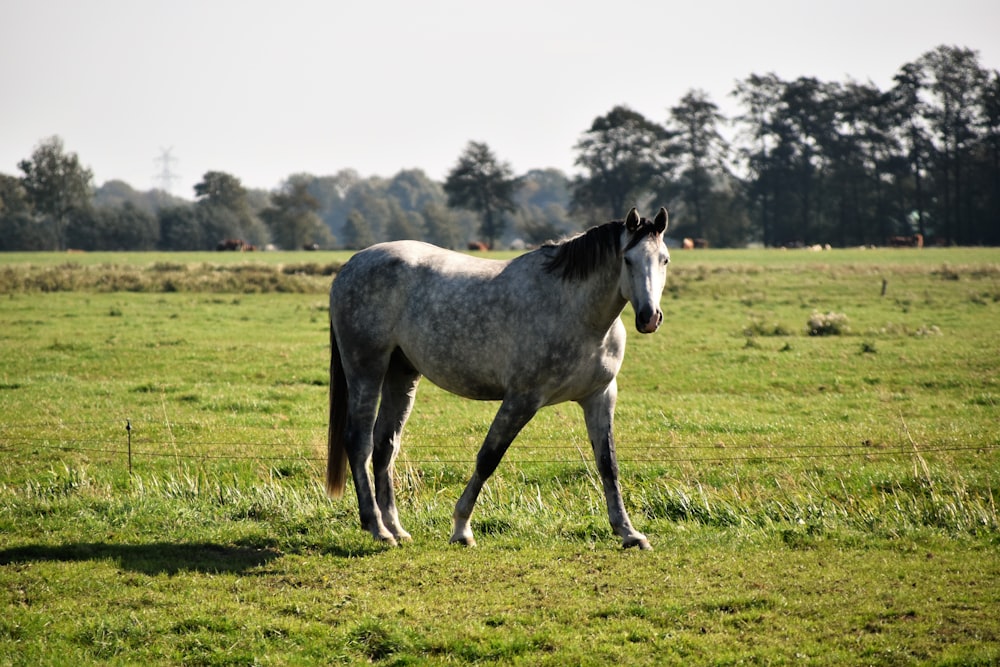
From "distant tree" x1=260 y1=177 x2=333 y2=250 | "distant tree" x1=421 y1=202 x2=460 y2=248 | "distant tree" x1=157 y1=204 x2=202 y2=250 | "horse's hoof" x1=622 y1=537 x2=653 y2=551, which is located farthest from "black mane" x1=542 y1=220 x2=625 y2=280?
"distant tree" x1=421 y1=202 x2=460 y2=248

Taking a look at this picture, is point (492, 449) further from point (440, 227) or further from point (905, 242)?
point (440, 227)

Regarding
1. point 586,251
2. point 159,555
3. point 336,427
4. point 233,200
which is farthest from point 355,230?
point 586,251

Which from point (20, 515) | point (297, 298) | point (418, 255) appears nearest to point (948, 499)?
point (418, 255)

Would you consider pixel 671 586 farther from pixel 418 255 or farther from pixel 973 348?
pixel 973 348

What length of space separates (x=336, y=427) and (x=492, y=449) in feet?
6.52

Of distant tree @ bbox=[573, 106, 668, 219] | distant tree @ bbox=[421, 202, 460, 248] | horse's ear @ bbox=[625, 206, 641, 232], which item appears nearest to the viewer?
horse's ear @ bbox=[625, 206, 641, 232]

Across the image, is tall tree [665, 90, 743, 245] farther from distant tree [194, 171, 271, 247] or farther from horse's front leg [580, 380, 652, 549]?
horse's front leg [580, 380, 652, 549]

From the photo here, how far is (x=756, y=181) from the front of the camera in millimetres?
96875

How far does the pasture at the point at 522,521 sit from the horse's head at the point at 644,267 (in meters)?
2.12

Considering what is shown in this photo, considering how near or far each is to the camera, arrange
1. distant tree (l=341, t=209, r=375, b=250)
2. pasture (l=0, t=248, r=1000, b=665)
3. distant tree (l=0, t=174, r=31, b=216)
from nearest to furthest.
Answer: pasture (l=0, t=248, r=1000, b=665), distant tree (l=0, t=174, r=31, b=216), distant tree (l=341, t=209, r=375, b=250)

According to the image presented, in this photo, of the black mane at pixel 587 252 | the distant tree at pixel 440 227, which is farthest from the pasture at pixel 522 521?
the distant tree at pixel 440 227

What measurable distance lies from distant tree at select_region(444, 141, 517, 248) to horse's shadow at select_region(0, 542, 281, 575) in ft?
308

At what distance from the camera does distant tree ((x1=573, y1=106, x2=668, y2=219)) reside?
9594 centimetres

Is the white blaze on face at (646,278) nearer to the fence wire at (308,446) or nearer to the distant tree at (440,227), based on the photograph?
the fence wire at (308,446)
